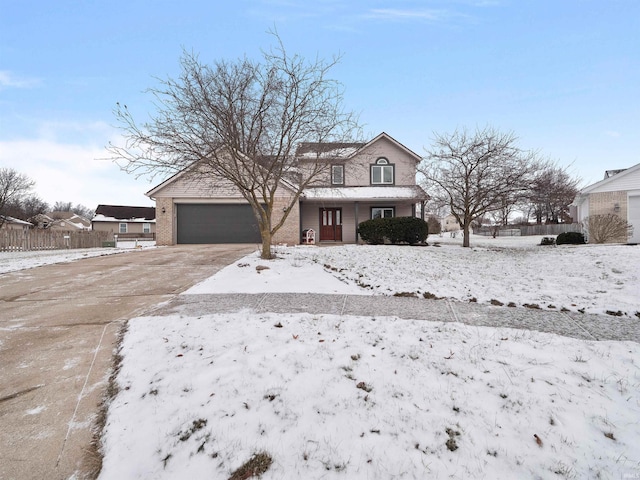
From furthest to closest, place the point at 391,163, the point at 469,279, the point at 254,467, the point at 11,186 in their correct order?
the point at 11,186, the point at 391,163, the point at 469,279, the point at 254,467

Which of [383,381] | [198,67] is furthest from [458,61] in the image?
[383,381]

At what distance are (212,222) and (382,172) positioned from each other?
10.6 metres

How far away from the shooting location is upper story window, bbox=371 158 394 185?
1869 cm

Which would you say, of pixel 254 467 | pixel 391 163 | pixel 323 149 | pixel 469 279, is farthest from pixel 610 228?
pixel 254 467

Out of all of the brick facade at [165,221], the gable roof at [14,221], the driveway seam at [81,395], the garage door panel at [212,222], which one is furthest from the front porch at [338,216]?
the gable roof at [14,221]

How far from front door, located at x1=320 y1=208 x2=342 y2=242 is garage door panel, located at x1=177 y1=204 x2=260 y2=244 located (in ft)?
13.7

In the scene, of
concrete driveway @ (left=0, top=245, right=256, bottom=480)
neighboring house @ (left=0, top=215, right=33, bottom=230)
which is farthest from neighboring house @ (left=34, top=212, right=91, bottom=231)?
concrete driveway @ (left=0, top=245, right=256, bottom=480)

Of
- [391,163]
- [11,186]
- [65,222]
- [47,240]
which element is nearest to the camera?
[47,240]

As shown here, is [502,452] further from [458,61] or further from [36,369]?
[458,61]

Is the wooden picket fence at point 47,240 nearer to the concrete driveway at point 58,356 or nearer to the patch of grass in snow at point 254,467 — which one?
the concrete driveway at point 58,356

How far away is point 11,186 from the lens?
106ft

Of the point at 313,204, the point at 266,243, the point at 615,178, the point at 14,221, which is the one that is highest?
the point at 615,178

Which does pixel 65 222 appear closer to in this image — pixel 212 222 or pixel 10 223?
pixel 10 223

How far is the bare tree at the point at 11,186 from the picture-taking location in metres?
31.6
